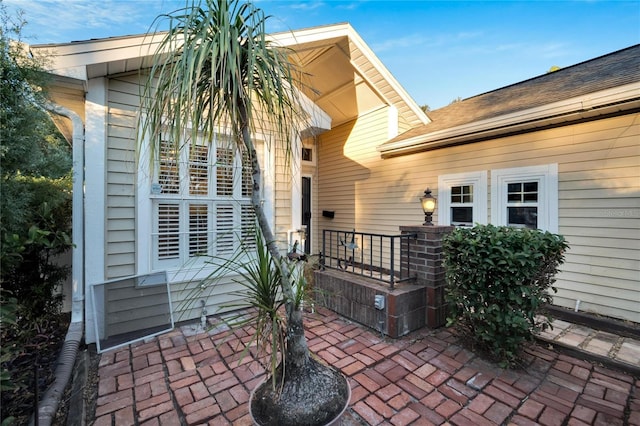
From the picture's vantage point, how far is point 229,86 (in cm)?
146

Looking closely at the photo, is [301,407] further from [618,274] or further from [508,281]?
[618,274]

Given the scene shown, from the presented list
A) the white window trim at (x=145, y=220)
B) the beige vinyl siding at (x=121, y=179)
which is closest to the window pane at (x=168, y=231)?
the white window trim at (x=145, y=220)

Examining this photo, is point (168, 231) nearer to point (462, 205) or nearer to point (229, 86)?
point (229, 86)

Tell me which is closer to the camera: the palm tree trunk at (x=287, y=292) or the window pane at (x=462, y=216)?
the palm tree trunk at (x=287, y=292)

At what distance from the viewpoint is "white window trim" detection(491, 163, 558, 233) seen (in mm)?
3842

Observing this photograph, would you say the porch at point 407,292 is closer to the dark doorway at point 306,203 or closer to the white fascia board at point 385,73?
→ the white fascia board at point 385,73

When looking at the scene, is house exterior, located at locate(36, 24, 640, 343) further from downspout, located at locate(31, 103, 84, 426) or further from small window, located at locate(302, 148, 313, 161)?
small window, located at locate(302, 148, 313, 161)

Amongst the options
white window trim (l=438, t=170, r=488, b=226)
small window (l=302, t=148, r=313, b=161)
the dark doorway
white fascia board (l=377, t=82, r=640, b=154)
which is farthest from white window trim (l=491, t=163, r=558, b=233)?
small window (l=302, t=148, r=313, b=161)

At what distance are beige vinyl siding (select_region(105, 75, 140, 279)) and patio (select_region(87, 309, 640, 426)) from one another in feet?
3.16

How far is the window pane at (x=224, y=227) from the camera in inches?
144

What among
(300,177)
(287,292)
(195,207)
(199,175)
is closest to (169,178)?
(199,175)

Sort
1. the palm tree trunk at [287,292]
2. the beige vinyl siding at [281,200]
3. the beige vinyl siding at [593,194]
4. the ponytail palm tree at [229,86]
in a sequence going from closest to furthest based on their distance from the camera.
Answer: the ponytail palm tree at [229,86] < the palm tree trunk at [287,292] < the beige vinyl siding at [593,194] < the beige vinyl siding at [281,200]

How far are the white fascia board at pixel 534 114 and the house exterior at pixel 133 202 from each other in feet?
7.09

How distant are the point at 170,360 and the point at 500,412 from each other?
275 cm
